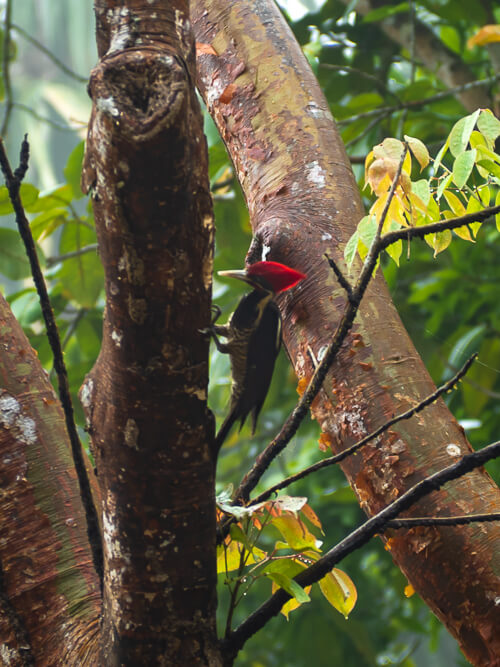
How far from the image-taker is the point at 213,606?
0.64 metres

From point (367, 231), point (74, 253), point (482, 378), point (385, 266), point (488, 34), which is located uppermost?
point (74, 253)

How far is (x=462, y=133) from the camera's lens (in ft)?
2.60

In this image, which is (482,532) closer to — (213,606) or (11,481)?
(213,606)

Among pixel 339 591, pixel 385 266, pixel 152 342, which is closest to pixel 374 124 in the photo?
pixel 385 266

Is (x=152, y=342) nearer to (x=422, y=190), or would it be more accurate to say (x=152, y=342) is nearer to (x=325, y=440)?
(x=422, y=190)

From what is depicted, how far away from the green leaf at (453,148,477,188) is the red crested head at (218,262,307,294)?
215 mm

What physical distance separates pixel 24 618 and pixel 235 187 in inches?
58.1

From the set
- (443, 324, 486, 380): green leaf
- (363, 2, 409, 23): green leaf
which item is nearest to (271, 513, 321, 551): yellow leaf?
(443, 324, 486, 380): green leaf

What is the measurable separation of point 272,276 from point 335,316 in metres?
0.14

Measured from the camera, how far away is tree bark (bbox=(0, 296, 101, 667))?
74 cm

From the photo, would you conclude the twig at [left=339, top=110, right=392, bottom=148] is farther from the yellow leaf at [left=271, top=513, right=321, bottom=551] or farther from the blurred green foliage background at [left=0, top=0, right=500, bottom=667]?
the yellow leaf at [left=271, top=513, right=321, bottom=551]

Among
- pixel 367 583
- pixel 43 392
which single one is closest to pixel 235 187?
pixel 43 392

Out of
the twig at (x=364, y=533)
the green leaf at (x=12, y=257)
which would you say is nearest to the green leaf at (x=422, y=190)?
the twig at (x=364, y=533)

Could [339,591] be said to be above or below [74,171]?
below
